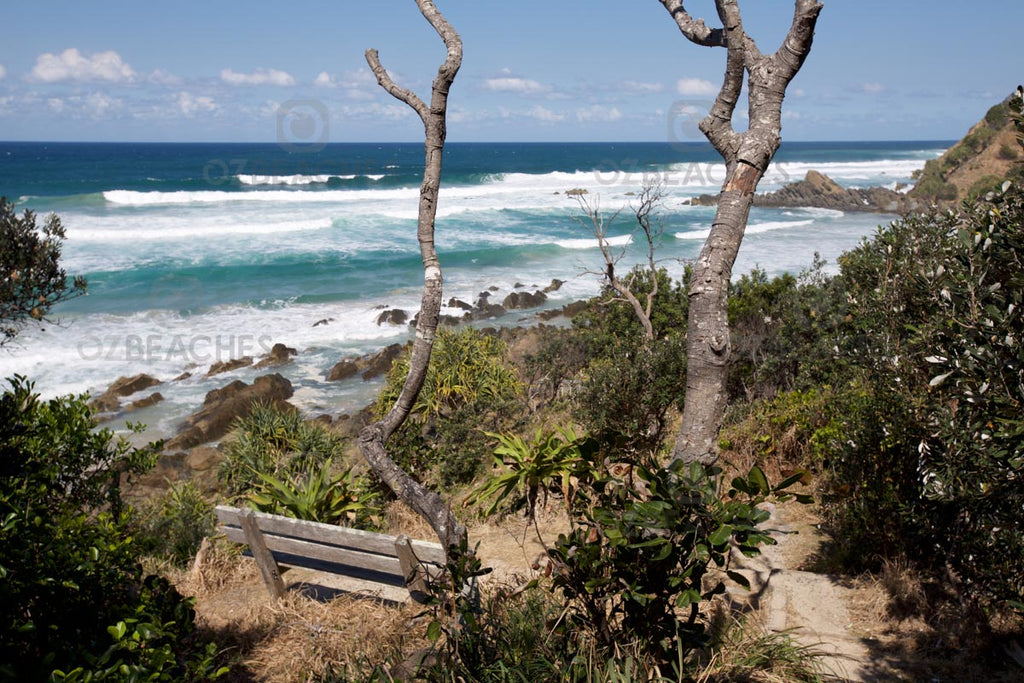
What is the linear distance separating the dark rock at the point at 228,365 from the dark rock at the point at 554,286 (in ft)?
35.8

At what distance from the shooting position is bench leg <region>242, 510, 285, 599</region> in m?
5.20

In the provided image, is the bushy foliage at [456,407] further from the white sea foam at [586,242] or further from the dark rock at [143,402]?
the white sea foam at [586,242]

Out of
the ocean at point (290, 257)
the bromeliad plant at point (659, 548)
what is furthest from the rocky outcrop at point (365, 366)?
the bromeliad plant at point (659, 548)

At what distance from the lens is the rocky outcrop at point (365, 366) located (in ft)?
60.1

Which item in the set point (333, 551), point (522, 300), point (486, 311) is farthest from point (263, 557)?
point (522, 300)

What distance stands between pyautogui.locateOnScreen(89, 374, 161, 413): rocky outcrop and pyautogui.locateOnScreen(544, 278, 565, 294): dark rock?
13389 millimetres

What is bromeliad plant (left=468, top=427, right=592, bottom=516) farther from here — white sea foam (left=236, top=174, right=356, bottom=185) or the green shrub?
Answer: white sea foam (left=236, top=174, right=356, bottom=185)

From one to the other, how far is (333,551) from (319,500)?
1457 mm

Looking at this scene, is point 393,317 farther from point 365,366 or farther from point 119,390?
point 119,390

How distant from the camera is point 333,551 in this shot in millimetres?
4973

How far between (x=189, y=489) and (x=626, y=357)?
5267 mm

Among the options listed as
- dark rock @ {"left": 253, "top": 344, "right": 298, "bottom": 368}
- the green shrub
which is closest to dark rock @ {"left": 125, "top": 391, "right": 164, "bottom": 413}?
dark rock @ {"left": 253, "top": 344, "right": 298, "bottom": 368}

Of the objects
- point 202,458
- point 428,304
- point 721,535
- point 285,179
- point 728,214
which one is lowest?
point 202,458

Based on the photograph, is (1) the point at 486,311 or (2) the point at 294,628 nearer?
(2) the point at 294,628
